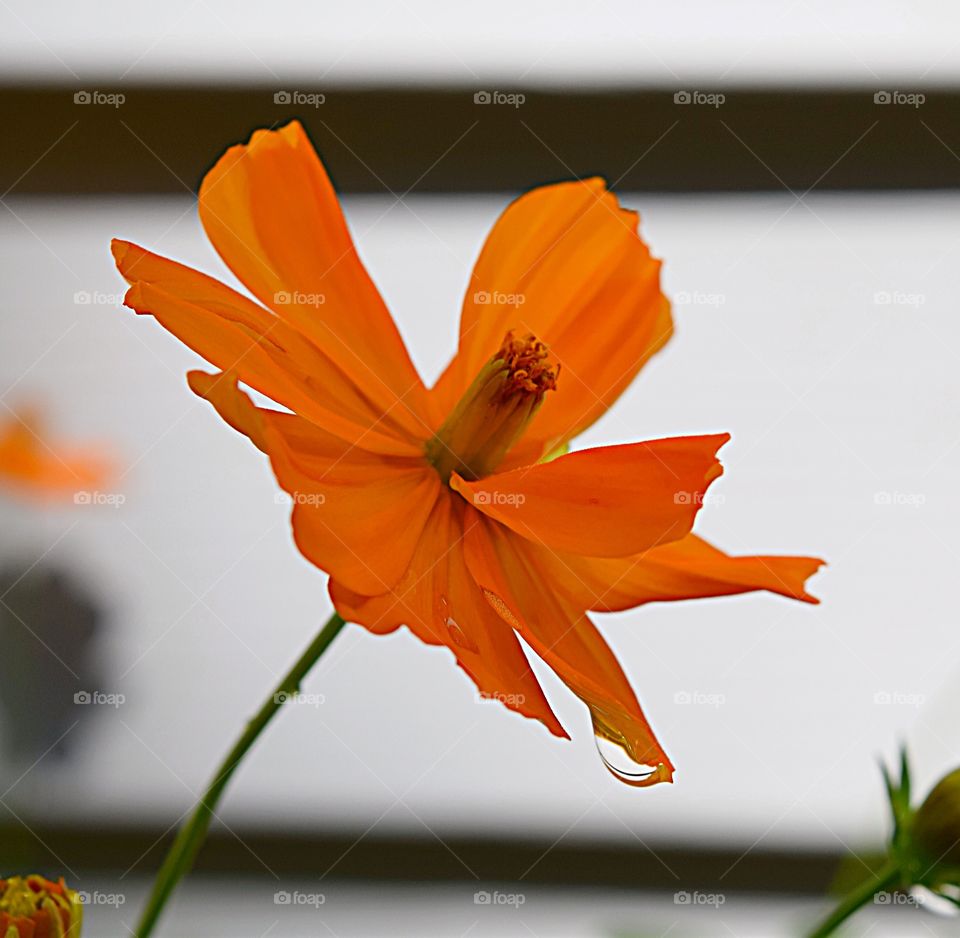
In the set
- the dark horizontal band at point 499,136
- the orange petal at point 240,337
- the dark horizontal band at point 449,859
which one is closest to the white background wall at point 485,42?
the dark horizontal band at point 499,136

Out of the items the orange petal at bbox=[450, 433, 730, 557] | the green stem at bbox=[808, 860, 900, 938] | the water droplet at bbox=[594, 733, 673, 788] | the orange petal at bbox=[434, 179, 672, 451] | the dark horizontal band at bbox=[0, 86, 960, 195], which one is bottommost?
the water droplet at bbox=[594, 733, 673, 788]

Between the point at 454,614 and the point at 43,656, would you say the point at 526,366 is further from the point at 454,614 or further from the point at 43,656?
the point at 43,656

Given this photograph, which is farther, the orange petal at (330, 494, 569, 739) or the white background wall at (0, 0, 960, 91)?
the white background wall at (0, 0, 960, 91)

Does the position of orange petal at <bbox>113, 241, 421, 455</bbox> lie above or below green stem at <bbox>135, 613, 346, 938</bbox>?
above

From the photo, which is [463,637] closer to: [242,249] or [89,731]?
[242,249]

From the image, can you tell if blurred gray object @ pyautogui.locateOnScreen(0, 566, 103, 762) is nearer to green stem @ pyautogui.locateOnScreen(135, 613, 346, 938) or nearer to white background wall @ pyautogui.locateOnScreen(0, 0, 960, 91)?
white background wall @ pyautogui.locateOnScreen(0, 0, 960, 91)

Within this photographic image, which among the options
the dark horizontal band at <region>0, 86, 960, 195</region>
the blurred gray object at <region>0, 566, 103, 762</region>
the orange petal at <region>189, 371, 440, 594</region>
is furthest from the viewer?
the blurred gray object at <region>0, 566, 103, 762</region>

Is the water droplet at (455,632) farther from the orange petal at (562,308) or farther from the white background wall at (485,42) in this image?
the white background wall at (485,42)

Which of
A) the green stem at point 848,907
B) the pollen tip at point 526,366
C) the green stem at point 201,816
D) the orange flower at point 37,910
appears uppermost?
the pollen tip at point 526,366

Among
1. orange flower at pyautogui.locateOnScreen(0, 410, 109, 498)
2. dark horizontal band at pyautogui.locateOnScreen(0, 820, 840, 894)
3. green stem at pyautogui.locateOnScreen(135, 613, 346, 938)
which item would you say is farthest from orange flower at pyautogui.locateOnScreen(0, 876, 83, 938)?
dark horizontal band at pyautogui.locateOnScreen(0, 820, 840, 894)
